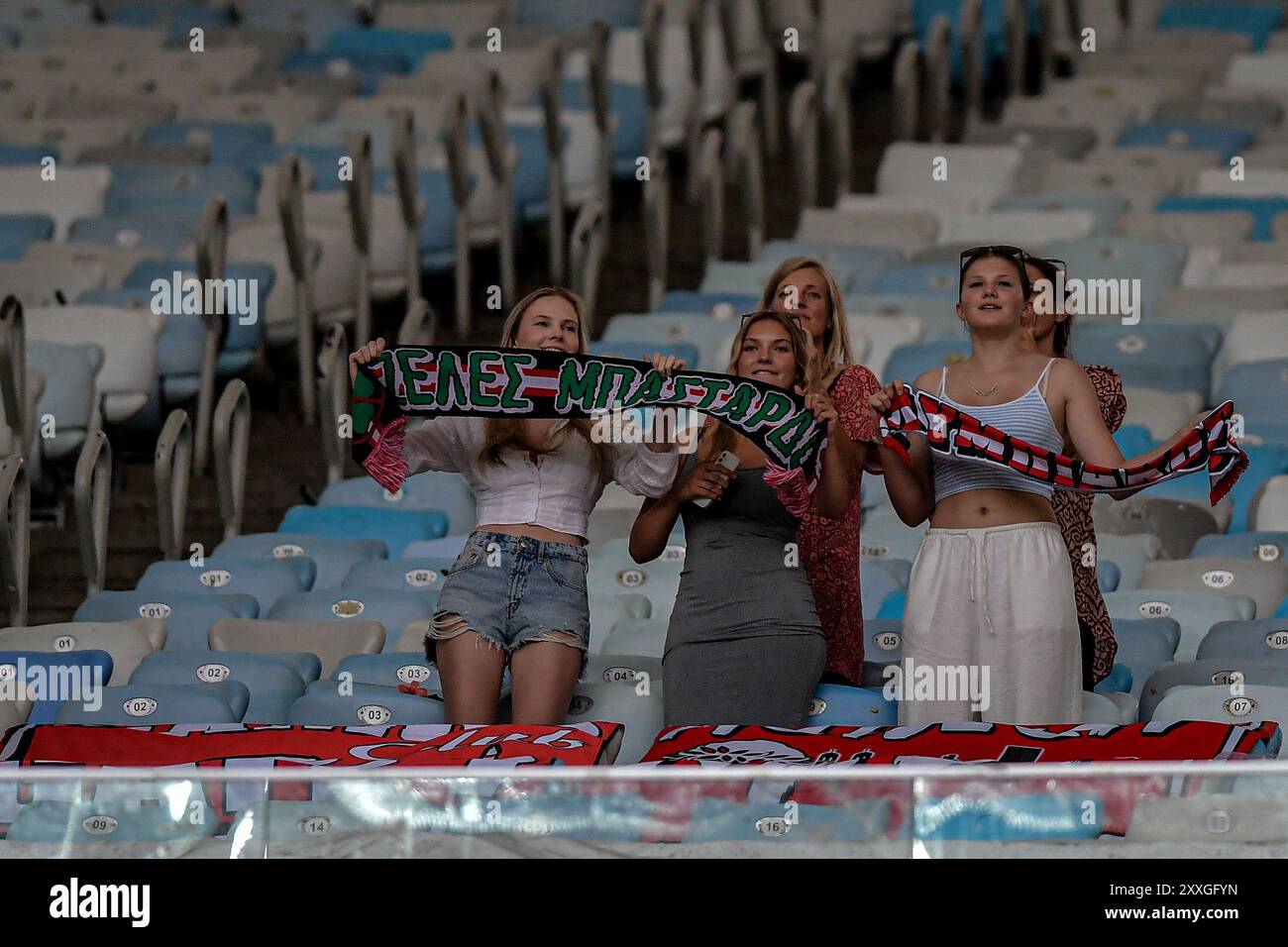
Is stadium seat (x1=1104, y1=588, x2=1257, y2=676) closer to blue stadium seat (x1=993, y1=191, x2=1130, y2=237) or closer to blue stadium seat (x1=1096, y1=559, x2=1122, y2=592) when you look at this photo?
blue stadium seat (x1=1096, y1=559, x2=1122, y2=592)

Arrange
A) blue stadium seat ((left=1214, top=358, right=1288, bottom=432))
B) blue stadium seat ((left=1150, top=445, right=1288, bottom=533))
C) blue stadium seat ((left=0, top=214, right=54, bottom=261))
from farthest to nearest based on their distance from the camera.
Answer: blue stadium seat ((left=0, top=214, right=54, bottom=261))
blue stadium seat ((left=1214, top=358, right=1288, bottom=432))
blue stadium seat ((left=1150, top=445, right=1288, bottom=533))

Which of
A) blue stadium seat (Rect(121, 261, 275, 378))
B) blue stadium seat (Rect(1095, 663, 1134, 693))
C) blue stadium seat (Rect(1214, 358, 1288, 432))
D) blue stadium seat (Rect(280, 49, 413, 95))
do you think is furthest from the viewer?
blue stadium seat (Rect(280, 49, 413, 95))

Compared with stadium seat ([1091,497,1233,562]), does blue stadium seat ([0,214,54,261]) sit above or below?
above

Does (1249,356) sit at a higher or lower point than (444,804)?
higher

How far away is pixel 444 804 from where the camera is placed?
2.73 metres

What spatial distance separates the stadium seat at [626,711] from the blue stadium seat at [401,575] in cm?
93

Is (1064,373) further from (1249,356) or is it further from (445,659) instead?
(1249,356)

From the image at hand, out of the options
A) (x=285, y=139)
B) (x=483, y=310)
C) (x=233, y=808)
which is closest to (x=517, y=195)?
(x=483, y=310)

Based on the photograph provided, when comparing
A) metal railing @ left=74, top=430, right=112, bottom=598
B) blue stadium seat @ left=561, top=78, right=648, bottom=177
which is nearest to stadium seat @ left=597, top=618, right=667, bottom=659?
metal railing @ left=74, top=430, right=112, bottom=598

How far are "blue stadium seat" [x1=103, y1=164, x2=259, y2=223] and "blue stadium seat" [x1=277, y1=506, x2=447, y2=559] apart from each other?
2.29 metres

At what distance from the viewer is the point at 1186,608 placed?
4.48 m

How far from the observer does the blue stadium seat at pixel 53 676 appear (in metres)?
4.08

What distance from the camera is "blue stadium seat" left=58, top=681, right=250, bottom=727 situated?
3.91 meters
